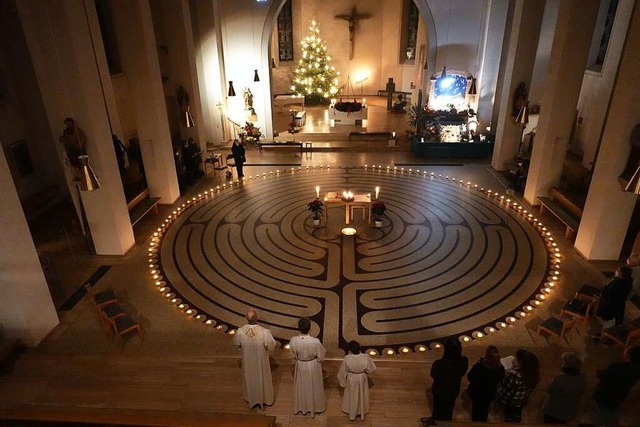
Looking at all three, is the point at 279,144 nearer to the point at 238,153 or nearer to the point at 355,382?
the point at 238,153

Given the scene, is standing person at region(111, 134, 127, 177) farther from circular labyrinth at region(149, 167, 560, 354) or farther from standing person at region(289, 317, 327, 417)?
standing person at region(289, 317, 327, 417)

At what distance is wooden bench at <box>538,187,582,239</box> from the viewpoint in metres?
8.61

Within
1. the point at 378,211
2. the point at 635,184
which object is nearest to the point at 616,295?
the point at 635,184

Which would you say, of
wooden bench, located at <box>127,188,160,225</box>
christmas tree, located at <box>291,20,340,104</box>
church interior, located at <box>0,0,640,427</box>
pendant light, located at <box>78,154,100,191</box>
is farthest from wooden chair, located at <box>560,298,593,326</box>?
christmas tree, located at <box>291,20,340,104</box>

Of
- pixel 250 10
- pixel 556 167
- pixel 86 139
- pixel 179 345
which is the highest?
pixel 250 10

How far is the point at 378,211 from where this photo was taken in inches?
355

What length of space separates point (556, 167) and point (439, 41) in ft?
24.7

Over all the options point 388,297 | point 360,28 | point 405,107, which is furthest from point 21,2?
point 360,28

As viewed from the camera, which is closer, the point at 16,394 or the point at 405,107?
the point at 16,394

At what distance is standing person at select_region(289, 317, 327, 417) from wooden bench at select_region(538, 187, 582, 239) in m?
6.45

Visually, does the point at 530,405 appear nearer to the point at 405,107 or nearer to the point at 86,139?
the point at 86,139

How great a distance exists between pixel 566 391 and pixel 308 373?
2.50 metres

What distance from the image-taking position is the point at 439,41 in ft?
50.4

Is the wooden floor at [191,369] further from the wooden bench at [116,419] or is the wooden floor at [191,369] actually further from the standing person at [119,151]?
the standing person at [119,151]
